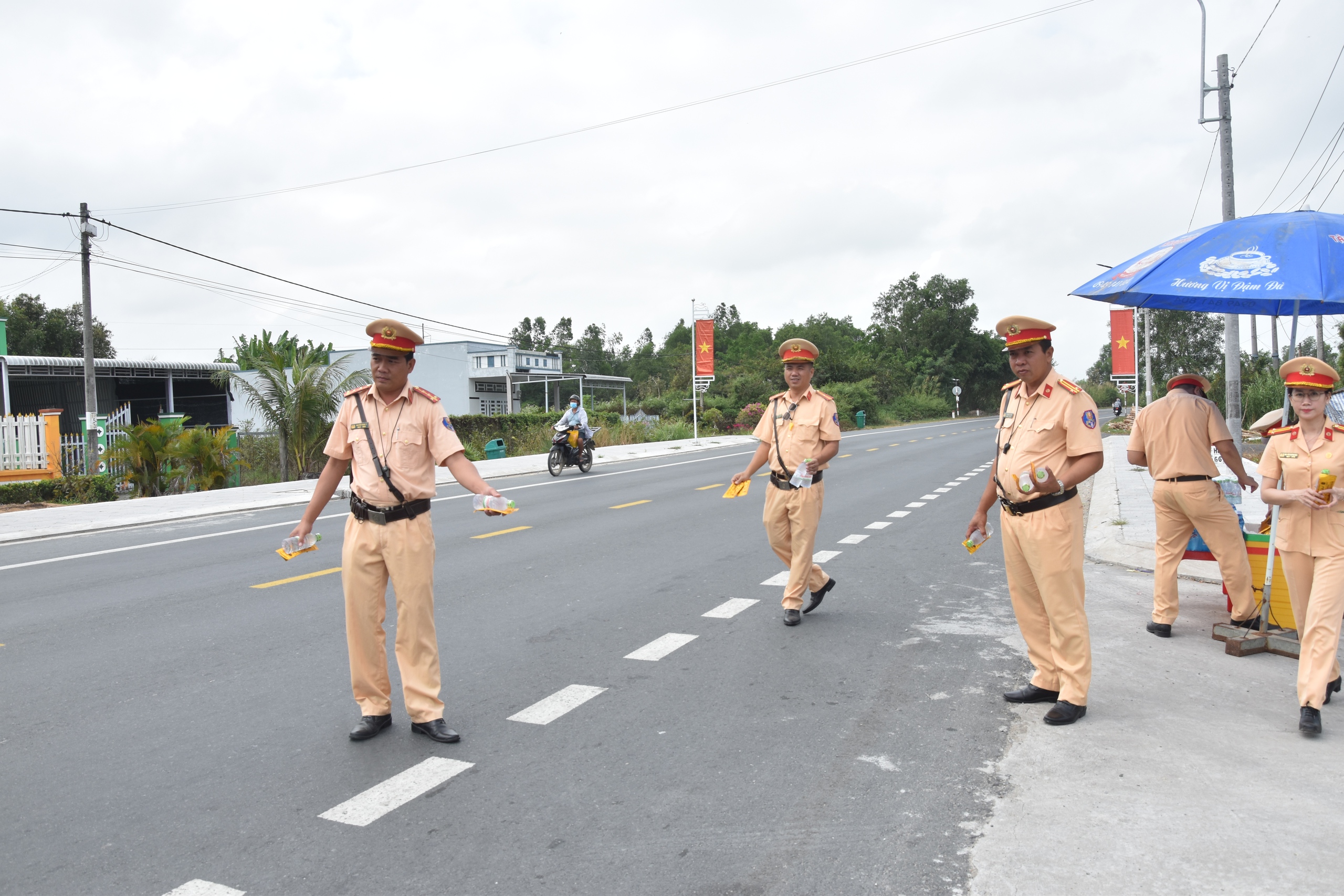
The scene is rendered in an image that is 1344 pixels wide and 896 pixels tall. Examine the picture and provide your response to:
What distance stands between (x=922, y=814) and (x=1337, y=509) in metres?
2.75

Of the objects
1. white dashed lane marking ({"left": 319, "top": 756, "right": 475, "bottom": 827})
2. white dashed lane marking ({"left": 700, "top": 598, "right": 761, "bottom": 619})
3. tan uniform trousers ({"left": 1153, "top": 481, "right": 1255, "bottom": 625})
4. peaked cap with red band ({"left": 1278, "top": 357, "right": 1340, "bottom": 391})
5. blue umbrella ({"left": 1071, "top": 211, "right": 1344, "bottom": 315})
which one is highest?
blue umbrella ({"left": 1071, "top": 211, "right": 1344, "bottom": 315})

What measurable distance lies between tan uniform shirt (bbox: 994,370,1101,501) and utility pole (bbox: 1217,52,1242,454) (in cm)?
708

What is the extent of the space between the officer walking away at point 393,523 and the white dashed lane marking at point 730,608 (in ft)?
8.79

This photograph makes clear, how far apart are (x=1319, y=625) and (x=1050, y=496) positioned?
1.41 metres

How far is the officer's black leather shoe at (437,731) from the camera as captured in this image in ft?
14.0

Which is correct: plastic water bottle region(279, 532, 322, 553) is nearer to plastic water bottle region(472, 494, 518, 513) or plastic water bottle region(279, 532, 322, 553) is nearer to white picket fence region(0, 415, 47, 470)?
plastic water bottle region(472, 494, 518, 513)

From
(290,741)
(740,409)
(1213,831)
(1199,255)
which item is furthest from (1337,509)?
(740,409)

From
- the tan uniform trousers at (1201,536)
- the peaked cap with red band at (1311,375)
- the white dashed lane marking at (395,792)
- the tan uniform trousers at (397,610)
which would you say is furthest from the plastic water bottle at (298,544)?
the tan uniform trousers at (1201,536)

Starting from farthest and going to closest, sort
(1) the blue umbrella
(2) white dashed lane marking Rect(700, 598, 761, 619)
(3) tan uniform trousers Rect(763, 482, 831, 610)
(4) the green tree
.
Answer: (4) the green tree
(2) white dashed lane marking Rect(700, 598, 761, 619)
(3) tan uniform trousers Rect(763, 482, 831, 610)
(1) the blue umbrella

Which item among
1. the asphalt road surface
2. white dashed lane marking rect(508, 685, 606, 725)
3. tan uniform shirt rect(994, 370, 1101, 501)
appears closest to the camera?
the asphalt road surface

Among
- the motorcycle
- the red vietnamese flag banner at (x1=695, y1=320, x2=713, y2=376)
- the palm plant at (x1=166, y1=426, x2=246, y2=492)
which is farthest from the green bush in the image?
the red vietnamese flag banner at (x1=695, y1=320, x2=713, y2=376)

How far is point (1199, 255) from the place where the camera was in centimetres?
548

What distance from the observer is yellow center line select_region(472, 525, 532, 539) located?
35.2 ft

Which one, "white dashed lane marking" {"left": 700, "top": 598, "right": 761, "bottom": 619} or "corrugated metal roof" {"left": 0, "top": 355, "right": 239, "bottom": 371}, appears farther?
"corrugated metal roof" {"left": 0, "top": 355, "right": 239, "bottom": 371}
